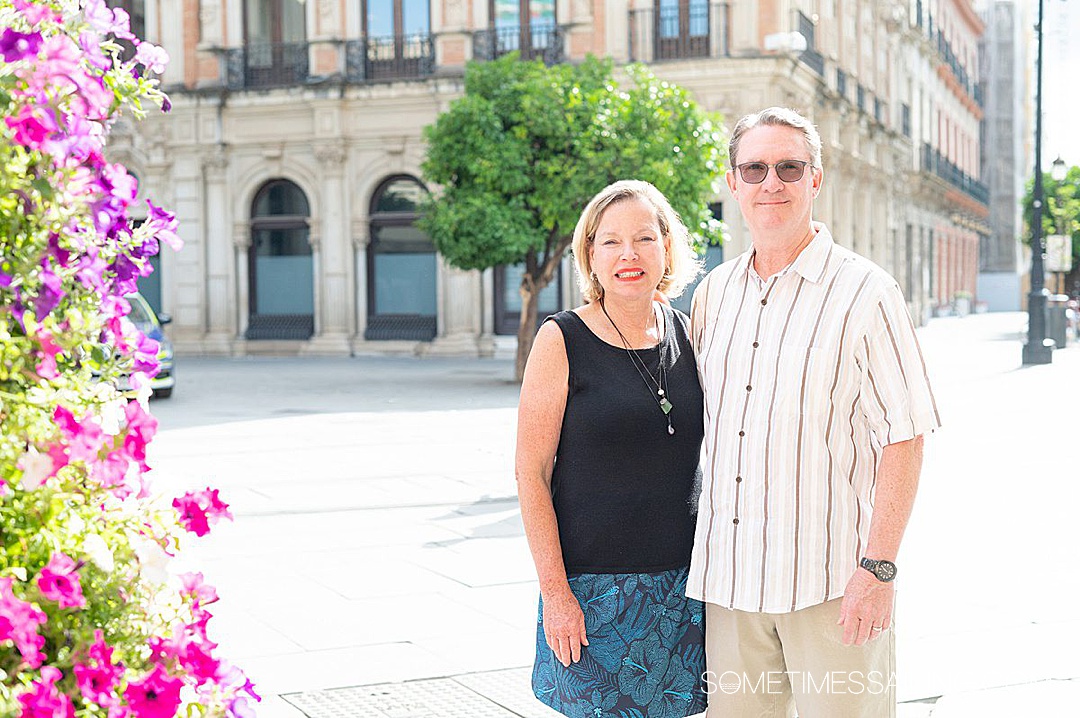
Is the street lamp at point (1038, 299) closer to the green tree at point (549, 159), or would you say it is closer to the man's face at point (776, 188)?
the green tree at point (549, 159)

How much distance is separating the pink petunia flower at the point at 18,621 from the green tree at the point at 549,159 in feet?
58.4

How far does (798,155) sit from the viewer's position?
3.08m

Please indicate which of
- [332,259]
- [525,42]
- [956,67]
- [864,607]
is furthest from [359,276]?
[956,67]

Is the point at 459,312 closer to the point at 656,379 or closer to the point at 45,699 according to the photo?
the point at 656,379

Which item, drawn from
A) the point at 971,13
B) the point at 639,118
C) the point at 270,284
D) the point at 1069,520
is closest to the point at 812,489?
the point at 1069,520

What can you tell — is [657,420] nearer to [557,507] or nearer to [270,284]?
[557,507]

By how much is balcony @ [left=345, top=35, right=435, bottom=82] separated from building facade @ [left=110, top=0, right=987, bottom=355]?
0.04 meters

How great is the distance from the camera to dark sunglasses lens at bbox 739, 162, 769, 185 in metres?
3.08

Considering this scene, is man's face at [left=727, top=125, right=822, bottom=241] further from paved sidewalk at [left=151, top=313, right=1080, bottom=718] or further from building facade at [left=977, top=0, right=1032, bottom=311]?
building facade at [left=977, top=0, right=1032, bottom=311]

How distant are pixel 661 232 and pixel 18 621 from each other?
1.86 meters

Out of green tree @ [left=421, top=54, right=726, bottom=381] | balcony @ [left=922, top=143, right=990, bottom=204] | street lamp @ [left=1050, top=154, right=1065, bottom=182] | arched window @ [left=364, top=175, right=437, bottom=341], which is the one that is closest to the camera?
green tree @ [left=421, top=54, right=726, bottom=381]

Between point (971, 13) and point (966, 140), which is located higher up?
point (971, 13)

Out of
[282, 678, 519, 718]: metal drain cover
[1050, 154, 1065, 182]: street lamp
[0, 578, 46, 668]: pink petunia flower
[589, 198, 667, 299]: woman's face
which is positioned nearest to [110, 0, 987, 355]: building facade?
[1050, 154, 1065, 182]: street lamp

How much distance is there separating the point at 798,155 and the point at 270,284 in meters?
29.7
